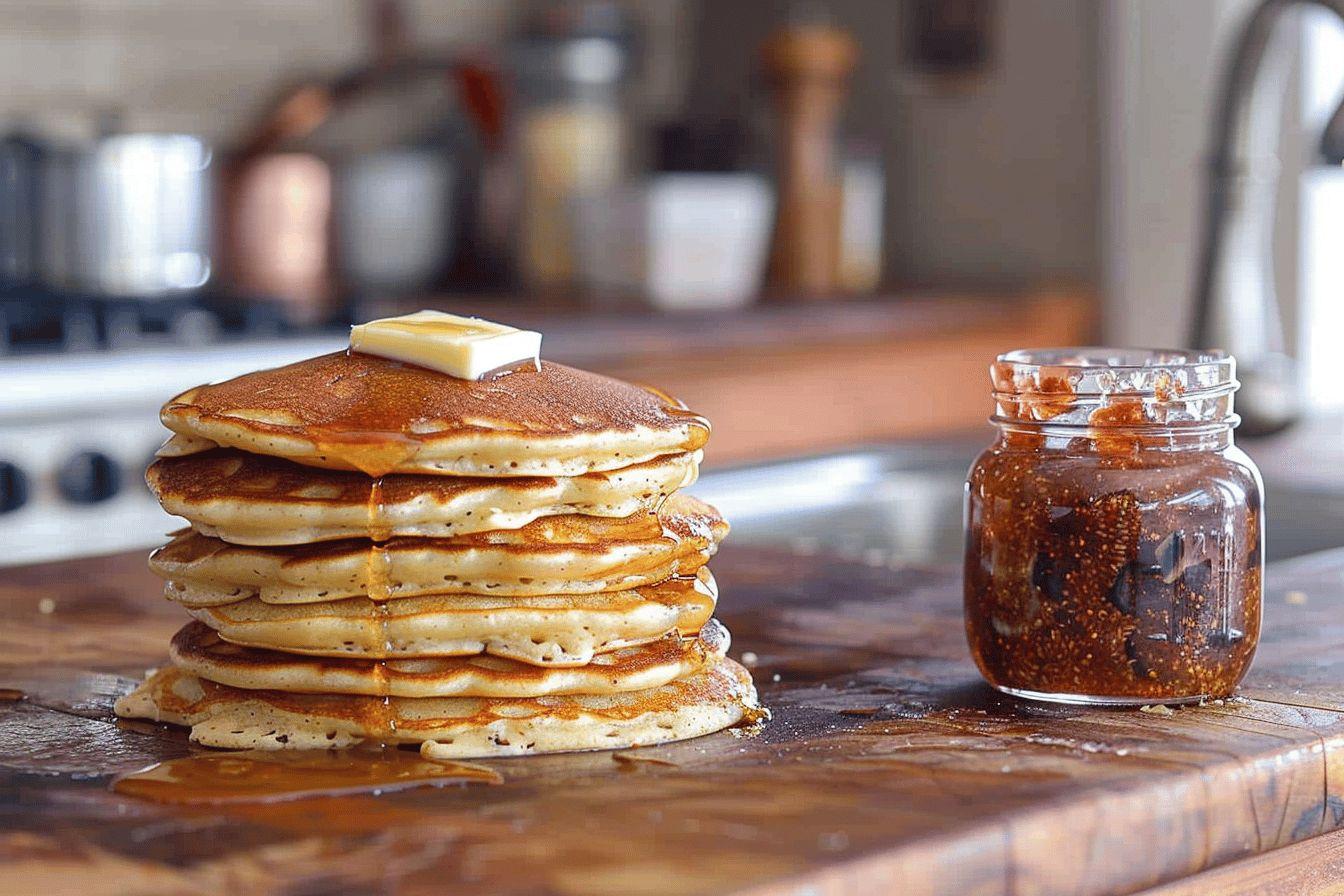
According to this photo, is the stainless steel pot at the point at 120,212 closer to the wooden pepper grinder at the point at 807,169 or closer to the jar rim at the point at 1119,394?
the wooden pepper grinder at the point at 807,169

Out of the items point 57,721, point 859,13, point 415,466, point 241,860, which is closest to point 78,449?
point 57,721

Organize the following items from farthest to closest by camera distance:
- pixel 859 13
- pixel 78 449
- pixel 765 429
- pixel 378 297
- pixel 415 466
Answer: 1. pixel 859 13
2. pixel 378 297
3. pixel 765 429
4. pixel 78 449
5. pixel 415 466

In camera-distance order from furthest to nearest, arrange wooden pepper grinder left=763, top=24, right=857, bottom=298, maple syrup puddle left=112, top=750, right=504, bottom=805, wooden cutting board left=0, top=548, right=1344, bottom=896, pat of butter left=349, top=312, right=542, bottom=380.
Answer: wooden pepper grinder left=763, top=24, right=857, bottom=298 < pat of butter left=349, top=312, right=542, bottom=380 < maple syrup puddle left=112, top=750, right=504, bottom=805 < wooden cutting board left=0, top=548, right=1344, bottom=896

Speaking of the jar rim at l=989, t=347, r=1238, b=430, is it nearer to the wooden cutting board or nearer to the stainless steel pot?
the wooden cutting board

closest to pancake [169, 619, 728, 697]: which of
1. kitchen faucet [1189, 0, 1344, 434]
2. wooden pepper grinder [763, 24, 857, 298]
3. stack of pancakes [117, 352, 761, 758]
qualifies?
stack of pancakes [117, 352, 761, 758]

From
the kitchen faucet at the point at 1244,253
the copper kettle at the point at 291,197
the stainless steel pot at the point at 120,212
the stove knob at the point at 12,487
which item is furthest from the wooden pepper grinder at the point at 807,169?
the stove knob at the point at 12,487

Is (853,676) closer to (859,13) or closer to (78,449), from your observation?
(78,449)

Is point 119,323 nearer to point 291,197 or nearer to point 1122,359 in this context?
point 291,197
